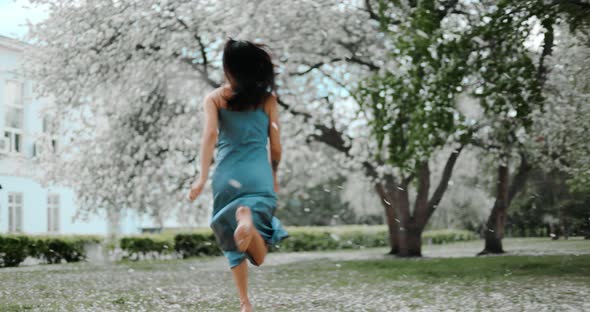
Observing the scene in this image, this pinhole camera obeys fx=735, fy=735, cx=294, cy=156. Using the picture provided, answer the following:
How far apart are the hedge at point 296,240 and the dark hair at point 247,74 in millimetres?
20044

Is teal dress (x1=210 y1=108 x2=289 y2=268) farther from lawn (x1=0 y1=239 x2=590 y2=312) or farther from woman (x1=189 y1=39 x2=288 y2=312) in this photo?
lawn (x1=0 y1=239 x2=590 y2=312)

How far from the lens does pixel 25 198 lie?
2912cm

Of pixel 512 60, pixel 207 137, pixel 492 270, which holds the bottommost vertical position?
pixel 492 270

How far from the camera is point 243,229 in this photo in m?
4.53

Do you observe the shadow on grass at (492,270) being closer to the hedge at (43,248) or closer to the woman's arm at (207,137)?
the woman's arm at (207,137)

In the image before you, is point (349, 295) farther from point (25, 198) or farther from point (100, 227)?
point (100, 227)

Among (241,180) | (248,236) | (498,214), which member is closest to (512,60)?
(498,214)

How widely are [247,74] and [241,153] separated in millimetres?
532

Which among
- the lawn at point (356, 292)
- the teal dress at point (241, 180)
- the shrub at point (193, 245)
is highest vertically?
the teal dress at point (241, 180)

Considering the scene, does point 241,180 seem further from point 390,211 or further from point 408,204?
point 390,211

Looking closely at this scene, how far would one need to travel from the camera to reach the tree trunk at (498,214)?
2108 centimetres

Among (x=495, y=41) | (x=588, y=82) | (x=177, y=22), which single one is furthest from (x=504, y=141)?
A: (x=177, y=22)

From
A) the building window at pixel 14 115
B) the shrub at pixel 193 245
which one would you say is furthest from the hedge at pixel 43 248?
Answer: the building window at pixel 14 115

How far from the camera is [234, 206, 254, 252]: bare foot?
179 inches
